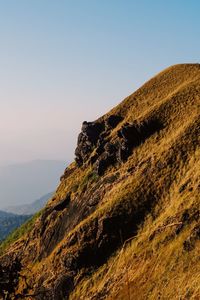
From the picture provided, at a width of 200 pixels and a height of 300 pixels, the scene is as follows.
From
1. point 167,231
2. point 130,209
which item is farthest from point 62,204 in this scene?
point 167,231

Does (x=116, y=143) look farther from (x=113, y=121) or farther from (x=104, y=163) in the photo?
(x=113, y=121)

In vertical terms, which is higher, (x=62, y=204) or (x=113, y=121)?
(x=113, y=121)

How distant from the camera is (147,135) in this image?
75688mm

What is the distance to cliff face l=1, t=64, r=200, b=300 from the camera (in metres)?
50.2

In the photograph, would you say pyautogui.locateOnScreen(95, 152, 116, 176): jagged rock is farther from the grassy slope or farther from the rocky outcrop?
the grassy slope

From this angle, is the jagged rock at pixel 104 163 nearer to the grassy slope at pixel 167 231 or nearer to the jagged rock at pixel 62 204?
the grassy slope at pixel 167 231

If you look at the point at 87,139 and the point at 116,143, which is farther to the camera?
the point at 87,139

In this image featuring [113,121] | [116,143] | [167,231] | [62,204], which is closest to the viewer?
[167,231]

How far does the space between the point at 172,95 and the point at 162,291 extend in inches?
1758

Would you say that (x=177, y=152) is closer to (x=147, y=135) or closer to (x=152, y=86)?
(x=147, y=135)

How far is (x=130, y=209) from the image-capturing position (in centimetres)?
6344

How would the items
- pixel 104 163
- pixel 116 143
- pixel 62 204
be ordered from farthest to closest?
pixel 62 204
pixel 116 143
pixel 104 163

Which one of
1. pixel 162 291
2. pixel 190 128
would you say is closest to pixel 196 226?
pixel 162 291

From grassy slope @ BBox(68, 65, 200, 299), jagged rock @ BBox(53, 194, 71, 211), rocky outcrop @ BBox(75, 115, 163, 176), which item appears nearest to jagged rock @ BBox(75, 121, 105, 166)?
rocky outcrop @ BBox(75, 115, 163, 176)
